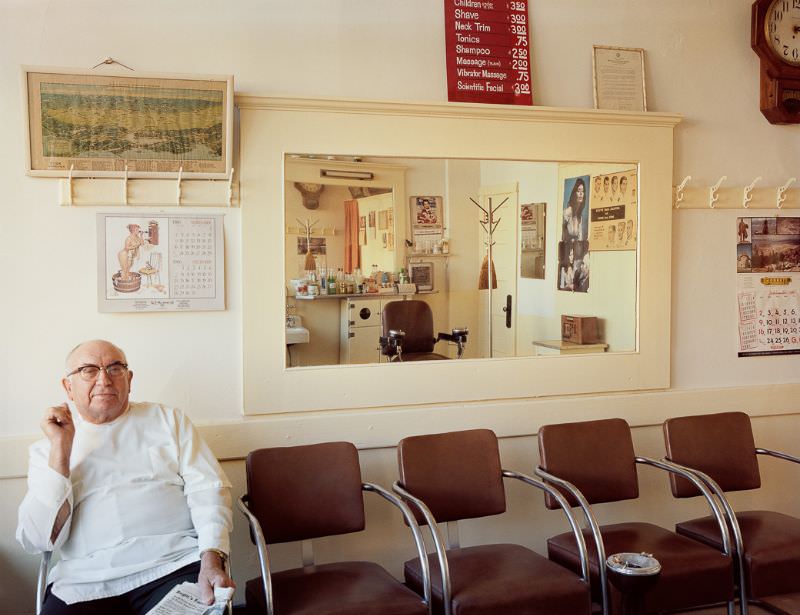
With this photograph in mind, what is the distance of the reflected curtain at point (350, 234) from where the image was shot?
3.46 metres

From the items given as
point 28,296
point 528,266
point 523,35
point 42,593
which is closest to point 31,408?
point 28,296

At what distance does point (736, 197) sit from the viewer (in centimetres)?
404

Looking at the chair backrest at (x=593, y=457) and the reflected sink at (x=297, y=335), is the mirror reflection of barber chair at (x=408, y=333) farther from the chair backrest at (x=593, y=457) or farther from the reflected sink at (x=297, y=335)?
the chair backrest at (x=593, y=457)

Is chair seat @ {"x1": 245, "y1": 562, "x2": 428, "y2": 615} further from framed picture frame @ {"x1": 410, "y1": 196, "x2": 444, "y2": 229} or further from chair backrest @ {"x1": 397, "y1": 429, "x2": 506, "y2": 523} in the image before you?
framed picture frame @ {"x1": 410, "y1": 196, "x2": 444, "y2": 229}

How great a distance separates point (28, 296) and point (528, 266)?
205 centimetres

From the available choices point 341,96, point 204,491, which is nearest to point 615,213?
point 341,96

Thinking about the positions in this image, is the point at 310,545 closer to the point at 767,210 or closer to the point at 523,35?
the point at 523,35

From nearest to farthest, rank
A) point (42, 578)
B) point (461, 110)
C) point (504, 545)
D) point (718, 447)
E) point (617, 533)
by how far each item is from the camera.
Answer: point (42, 578) < point (504, 545) < point (617, 533) < point (461, 110) < point (718, 447)

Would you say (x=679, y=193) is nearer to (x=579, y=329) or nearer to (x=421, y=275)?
(x=579, y=329)

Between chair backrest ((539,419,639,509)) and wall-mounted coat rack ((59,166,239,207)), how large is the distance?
1.60m

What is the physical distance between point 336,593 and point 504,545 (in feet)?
2.52

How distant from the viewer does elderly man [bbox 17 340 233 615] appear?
262 cm

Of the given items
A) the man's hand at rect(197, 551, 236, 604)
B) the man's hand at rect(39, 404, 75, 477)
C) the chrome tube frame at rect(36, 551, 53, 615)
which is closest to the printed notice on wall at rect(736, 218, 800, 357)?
the man's hand at rect(197, 551, 236, 604)

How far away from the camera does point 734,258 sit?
407 cm
